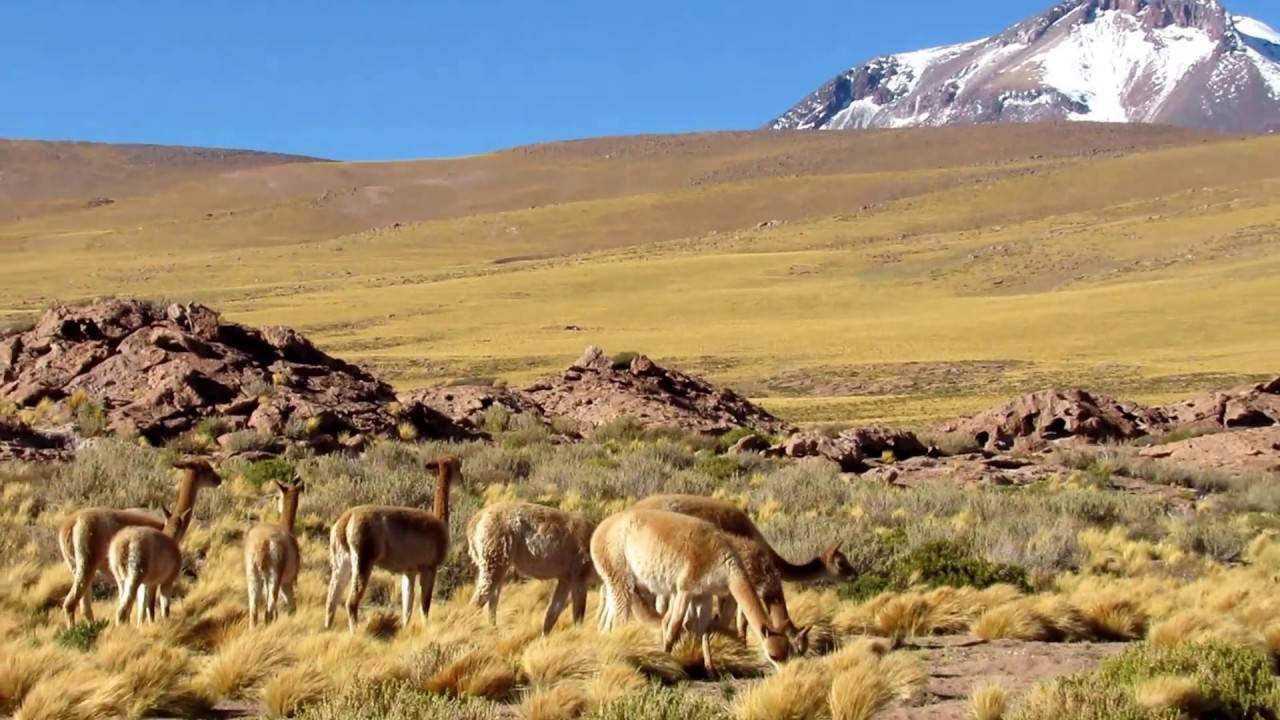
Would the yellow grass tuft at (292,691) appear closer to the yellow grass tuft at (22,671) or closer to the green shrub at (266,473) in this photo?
the yellow grass tuft at (22,671)

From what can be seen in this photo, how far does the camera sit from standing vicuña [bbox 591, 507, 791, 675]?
763 centimetres

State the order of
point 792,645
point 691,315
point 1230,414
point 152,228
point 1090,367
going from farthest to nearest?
point 152,228 < point 691,315 < point 1090,367 < point 1230,414 < point 792,645

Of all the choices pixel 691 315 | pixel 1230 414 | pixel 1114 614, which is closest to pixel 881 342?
pixel 691 315

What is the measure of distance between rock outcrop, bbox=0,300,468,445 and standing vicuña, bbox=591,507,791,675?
10687 millimetres

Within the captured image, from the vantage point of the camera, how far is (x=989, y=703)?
7.12m

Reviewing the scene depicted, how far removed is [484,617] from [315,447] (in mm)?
9217

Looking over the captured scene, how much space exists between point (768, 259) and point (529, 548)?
76.2 meters

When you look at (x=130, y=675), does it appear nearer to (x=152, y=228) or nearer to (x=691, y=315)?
(x=691, y=315)

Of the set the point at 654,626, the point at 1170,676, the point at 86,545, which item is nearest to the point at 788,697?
the point at 654,626

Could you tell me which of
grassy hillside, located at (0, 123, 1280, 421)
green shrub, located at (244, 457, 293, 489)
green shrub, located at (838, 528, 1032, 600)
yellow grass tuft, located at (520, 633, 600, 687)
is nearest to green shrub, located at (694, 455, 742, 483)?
green shrub, located at (244, 457, 293, 489)

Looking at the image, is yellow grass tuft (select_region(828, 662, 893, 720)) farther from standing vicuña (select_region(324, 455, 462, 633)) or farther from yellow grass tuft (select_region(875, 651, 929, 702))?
standing vicuña (select_region(324, 455, 462, 633))

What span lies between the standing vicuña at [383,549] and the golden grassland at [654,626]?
20cm

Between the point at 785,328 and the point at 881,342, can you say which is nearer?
the point at 881,342

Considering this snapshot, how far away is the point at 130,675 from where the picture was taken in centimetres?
702
